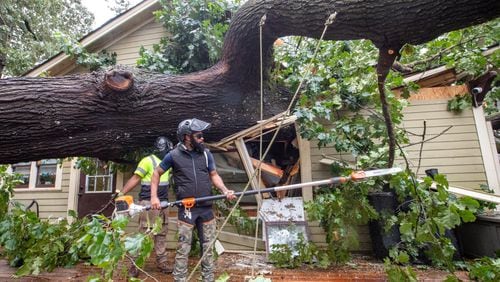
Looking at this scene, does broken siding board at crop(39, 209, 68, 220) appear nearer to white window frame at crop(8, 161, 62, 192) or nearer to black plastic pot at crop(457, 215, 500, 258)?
white window frame at crop(8, 161, 62, 192)

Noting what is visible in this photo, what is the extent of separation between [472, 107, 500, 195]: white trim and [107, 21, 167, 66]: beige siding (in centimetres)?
673

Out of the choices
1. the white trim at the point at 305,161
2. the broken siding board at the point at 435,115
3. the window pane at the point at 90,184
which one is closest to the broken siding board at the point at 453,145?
the broken siding board at the point at 435,115

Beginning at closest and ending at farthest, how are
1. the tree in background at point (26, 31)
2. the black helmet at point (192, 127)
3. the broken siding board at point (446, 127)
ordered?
the black helmet at point (192, 127) → the broken siding board at point (446, 127) → the tree in background at point (26, 31)

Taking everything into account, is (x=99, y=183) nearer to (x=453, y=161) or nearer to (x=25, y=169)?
(x=25, y=169)

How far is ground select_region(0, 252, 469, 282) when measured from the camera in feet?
11.9

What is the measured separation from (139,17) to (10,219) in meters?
5.07

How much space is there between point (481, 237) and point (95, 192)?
722 centimetres

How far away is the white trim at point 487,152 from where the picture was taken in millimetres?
4859

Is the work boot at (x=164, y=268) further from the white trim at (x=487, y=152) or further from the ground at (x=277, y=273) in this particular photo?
the white trim at (x=487, y=152)

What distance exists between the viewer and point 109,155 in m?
3.80

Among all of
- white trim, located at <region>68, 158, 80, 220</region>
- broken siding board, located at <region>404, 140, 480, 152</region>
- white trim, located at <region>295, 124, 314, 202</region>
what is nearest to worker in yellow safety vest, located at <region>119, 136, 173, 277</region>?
white trim, located at <region>295, 124, 314, 202</region>

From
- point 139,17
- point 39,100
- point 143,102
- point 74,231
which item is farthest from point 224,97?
point 139,17

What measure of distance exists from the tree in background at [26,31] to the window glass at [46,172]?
512 centimetres

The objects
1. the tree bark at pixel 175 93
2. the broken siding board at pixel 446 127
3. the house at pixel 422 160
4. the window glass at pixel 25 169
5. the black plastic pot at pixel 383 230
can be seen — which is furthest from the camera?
the window glass at pixel 25 169
